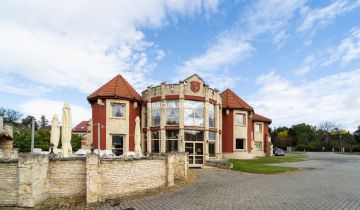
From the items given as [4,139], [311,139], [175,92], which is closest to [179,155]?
[175,92]

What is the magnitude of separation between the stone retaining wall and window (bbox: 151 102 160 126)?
476 inches

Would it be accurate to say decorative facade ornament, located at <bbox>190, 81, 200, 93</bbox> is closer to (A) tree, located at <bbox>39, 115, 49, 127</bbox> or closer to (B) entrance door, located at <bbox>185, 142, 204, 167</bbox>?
(B) entrance door, located at <bbox>185, 142, 204, 167</bbox>

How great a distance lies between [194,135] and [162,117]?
3162 millimetres

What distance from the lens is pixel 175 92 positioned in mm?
26859

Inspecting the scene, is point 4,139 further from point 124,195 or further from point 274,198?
point 274,198

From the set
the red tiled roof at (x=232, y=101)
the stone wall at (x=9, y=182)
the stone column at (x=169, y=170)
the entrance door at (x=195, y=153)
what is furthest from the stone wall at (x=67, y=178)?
the red tiled roof at (x=232, y=101)

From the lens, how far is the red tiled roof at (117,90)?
86.2 ft

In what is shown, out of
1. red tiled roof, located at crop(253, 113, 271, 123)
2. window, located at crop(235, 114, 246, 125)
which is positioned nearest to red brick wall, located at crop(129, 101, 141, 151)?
window, located at crop(235, 114, 246, 125)

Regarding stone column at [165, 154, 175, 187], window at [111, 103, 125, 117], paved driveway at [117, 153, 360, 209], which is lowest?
paved driveway at [117, 153, 360, 209]

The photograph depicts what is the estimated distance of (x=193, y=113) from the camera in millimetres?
27016

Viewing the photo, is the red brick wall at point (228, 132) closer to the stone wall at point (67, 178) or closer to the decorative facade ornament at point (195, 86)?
the decorative facade ornament at point (195, 86)

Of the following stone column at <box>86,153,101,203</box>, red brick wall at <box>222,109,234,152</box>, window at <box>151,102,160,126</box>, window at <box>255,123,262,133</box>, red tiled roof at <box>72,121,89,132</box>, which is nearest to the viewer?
stone column at <box>86,153,101,203</box>

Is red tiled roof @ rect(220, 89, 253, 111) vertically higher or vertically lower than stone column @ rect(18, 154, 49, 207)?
higher

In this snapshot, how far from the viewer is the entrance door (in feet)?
86.9
